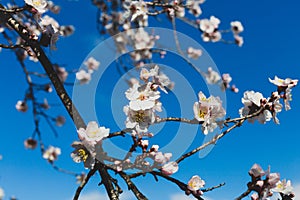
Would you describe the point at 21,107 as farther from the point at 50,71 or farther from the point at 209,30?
the point at 50,71

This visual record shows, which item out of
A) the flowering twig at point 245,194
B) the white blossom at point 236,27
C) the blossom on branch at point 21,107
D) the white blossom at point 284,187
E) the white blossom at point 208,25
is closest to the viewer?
the flowering twig at point 245,194

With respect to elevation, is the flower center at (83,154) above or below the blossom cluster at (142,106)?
below

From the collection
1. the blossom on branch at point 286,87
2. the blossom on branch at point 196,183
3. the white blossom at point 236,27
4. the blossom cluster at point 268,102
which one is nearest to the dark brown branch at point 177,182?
the blossom on branch at point 196,183

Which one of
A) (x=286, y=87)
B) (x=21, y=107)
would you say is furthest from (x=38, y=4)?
(x=21, y=107)

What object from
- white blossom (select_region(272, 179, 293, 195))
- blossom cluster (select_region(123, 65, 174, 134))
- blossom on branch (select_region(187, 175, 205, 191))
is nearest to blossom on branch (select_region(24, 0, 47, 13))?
blossom cluster (select_region(123, 65, 174, 134))

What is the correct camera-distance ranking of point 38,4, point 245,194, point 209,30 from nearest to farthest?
point 245,194 → point 38,4 → point 209,30

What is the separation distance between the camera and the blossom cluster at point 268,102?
1878 mm

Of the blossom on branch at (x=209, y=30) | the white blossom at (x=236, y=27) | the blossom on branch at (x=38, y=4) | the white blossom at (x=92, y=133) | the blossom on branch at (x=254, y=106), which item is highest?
the white blossom at (x=236, y=27)

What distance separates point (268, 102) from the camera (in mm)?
1870

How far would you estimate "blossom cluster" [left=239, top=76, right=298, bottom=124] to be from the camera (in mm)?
1878

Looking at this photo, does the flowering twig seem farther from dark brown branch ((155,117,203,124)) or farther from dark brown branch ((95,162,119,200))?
dark brown branch ((95,162,119,200))

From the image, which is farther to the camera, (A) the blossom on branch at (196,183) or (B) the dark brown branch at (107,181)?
(A) the blossom on branch at (196,183)

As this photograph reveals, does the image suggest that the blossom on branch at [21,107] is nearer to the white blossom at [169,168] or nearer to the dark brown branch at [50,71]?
the dark brown branch at [50,71]

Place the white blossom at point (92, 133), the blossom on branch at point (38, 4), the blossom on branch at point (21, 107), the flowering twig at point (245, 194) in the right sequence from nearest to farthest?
the flowering twig at point (245, 194) → the white blossom at point (92, 133) → the blossom on branch at point (38, 4) → the blossom on branch at point (21, 107)
